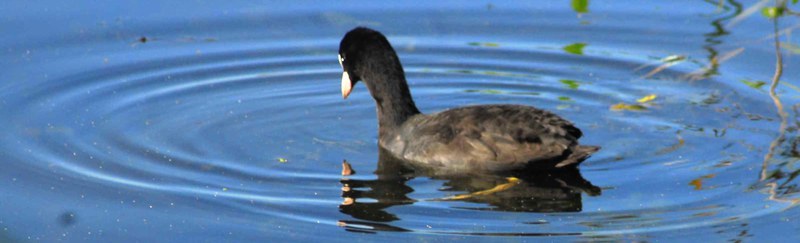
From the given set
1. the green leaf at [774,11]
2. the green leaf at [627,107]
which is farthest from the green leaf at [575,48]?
the green leaf at [774,11]

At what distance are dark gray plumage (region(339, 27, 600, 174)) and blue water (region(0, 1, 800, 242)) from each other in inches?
5.9

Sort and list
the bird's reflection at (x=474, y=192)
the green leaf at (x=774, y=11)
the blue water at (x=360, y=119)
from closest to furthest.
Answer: the blue water at (x=360, y=119) < the bird's reflection at (x=474, y=192) < the green leaf at (x=774, y=11)

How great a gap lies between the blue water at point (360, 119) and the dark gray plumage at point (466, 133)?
0.49ft

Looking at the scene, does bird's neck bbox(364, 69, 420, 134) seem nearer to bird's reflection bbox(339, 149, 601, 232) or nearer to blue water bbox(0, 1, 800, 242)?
blue water bbox(0, 1, 800, 242)

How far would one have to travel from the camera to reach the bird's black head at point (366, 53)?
32.3 ft

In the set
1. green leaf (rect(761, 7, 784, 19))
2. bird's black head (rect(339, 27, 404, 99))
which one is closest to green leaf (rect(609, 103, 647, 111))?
green leaf (rect(761, 7, 784, 19))

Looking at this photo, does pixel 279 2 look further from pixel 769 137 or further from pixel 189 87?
pixel 769 137

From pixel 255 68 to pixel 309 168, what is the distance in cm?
254

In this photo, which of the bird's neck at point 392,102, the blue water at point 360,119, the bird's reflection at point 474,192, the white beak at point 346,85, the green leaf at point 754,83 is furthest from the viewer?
the green leaf at point 754,83

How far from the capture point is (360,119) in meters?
10.4

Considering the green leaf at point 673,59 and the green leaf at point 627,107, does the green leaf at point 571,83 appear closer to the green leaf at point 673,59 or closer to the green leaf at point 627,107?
the green leaf at point 627,107

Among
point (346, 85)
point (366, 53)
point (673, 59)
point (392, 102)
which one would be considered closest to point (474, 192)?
point (392, 102)

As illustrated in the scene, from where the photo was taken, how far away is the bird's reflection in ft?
27.3

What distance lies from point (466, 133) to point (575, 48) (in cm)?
283
